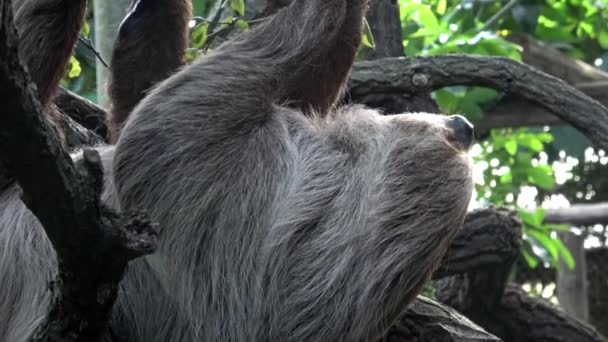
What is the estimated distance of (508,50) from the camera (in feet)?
25.1

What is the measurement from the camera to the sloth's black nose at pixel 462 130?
173 inches

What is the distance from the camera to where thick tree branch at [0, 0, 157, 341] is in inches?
96.3

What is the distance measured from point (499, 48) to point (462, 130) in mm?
3321

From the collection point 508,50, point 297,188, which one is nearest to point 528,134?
point 508,50

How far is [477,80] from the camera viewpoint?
586 cm

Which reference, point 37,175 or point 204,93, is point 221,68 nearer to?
point 204,93

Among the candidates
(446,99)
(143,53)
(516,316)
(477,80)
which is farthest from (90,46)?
(516,316)

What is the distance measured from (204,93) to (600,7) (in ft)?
23.1

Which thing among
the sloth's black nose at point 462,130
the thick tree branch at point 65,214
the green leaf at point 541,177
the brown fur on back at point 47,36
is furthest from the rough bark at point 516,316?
the thick tree branch at point 65,214

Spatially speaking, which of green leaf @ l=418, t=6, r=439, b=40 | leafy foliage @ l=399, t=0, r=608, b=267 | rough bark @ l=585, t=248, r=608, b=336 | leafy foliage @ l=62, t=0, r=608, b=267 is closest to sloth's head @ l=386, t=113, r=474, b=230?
leafy foliage @ l=62, t=0, r=608, b=267

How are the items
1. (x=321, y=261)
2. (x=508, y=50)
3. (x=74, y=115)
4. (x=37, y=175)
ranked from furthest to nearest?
(x=508, y=50) → (x=74, y=115) → (x=321, y=261) → (x=37, y=175)

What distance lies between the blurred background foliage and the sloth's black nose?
2.69ft

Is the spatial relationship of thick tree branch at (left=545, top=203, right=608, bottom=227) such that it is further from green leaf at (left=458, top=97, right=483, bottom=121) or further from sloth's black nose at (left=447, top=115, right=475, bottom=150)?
sloth's black nose at (left=447, top=115, right=475, bottom=150)

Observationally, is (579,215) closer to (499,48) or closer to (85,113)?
(499,48)
